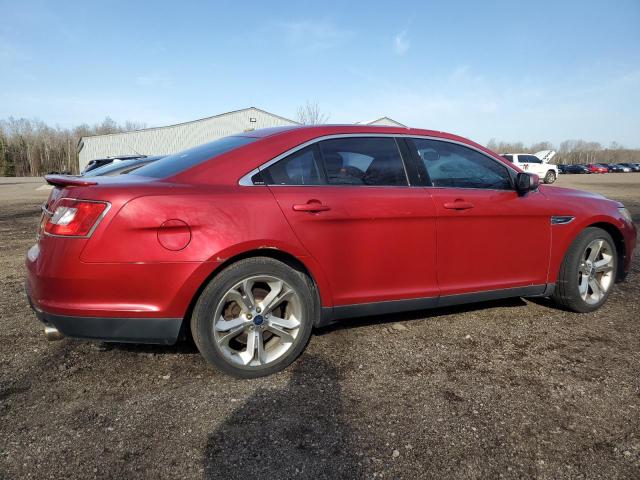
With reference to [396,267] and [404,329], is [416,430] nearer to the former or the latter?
Result: [396,267]

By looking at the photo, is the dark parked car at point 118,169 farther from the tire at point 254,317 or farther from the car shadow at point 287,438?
the car shadow at point 287,438

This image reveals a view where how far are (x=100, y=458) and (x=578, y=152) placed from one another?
143716 mm

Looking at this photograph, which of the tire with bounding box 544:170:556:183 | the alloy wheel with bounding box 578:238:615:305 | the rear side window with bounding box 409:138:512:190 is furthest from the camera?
the tire with bounding box 544:170:556:183

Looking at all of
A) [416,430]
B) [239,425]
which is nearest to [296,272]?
[239,425]

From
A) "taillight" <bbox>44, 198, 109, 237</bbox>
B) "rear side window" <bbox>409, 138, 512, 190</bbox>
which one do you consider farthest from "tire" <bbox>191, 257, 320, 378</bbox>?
"rear side window" <bbox>409, 138, 512, 190</bbox>

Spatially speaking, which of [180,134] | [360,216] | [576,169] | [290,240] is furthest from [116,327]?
[576,169]

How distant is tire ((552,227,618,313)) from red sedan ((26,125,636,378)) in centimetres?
2

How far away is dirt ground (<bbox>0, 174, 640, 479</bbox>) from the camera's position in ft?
6.54

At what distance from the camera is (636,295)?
454cm

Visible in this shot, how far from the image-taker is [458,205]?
3.29 meters

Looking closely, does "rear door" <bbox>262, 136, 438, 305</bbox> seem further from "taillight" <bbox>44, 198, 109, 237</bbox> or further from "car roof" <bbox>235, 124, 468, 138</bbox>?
"taillight" <bbox>44, 198, 109, 237</bbox>

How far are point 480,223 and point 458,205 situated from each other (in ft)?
0.81

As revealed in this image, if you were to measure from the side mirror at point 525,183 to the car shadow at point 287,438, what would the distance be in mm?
2140

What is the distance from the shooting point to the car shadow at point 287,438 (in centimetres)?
195
